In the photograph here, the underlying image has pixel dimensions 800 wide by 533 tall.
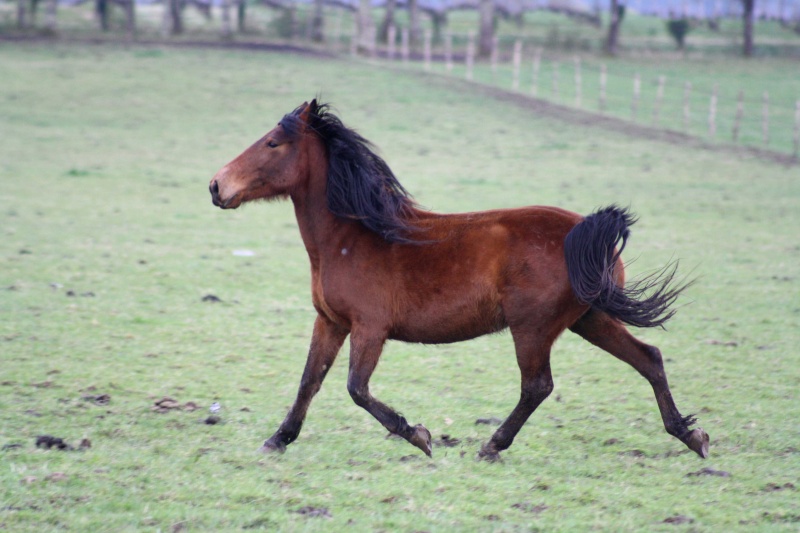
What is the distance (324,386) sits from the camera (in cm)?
707

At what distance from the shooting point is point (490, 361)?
7.87 m

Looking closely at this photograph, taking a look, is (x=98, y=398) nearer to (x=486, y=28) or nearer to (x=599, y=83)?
(x=599, y=83)

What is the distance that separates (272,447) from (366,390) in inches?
26.8

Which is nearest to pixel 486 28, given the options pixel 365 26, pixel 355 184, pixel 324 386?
pixel 365 26

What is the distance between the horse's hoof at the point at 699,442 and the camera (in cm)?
548

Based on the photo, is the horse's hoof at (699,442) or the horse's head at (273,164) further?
the horse's head at (273,164)

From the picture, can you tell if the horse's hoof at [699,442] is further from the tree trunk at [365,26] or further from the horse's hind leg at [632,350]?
the tree trunk at [365,26]

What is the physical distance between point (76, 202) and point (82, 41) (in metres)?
25.5

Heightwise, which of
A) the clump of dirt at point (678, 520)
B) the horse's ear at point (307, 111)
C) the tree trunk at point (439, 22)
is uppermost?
the tree trunk at point (439, 22)

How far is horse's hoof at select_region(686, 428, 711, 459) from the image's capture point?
216 inches

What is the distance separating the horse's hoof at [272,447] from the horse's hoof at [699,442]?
239 centimetres

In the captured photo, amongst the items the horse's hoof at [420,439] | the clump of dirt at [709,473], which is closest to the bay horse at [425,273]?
the horse's hoof at [420,439]

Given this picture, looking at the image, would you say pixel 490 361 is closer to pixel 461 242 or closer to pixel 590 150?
pixel 461 242

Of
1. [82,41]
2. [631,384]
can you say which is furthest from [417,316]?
[82,41]
